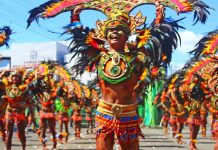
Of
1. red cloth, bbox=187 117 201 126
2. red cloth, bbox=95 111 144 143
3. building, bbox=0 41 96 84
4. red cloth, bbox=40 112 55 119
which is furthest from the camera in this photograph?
building, bbox=0 41 96 84

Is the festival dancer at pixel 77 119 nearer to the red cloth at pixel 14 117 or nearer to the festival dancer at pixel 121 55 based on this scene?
the red cloth at pixel 14 117

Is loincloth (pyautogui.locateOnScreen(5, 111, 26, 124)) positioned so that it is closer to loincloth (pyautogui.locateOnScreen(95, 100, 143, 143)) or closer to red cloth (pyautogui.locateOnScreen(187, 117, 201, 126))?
loincloth (pyautogui.locateOnScreen(95, 100, 143, 143))

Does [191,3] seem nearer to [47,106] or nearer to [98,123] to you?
[98,123]

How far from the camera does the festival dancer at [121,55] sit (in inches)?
250

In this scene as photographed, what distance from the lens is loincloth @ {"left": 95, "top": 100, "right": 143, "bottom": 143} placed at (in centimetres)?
631

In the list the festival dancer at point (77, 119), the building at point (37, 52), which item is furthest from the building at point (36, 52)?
the festival dancer at point (77, 119)

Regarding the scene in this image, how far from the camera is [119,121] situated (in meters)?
6.35

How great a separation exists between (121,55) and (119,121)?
3.10 ft

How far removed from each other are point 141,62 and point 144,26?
650 mm

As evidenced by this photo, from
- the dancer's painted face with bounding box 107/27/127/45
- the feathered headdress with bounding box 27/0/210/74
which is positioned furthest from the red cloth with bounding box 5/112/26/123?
the dancer's painted face with bounding box 107/27/127/45

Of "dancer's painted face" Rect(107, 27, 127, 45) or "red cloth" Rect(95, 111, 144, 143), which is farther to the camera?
"dancer's painted face" Rect(107, 27, 127, 45)

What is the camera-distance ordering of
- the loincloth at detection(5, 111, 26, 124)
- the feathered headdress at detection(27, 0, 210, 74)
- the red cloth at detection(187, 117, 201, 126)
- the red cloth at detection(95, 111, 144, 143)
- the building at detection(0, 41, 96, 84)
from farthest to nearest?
the building at detection(0, 41, 96, 84) < the red cloth at detection(187, 117, 201, 126) < the loincloth at detection(5, 111, 26, 124) < the feathered headdress at detection(27, 0, 210, 74) < the red cloth at detection(95, 111, 144, 143)

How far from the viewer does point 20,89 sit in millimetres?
10992

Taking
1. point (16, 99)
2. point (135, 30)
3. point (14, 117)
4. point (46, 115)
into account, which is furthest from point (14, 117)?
point (135, 30)
